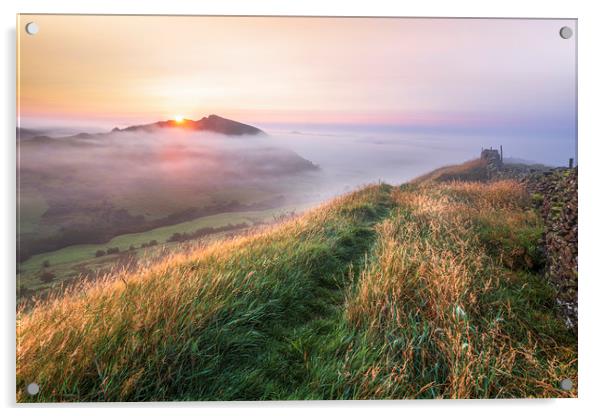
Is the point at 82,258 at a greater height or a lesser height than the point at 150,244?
lesser

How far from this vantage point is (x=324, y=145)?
14.3 feet

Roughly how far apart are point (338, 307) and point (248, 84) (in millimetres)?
2262

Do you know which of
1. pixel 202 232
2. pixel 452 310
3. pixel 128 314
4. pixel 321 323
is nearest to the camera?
pixel 128 314

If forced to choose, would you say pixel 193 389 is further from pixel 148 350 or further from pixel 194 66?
pixel 194 66

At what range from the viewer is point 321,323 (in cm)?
390

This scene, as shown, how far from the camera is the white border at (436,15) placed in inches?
153

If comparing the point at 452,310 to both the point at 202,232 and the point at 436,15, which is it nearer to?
the point at 202,232

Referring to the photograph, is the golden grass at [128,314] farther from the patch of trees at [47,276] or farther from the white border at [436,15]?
the white border at [436,15]

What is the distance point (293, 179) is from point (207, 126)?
96 centimetres

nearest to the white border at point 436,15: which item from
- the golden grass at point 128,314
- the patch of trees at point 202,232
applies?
the golden grass at point 128,314

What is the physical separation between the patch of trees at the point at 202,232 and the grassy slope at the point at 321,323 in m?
0.15

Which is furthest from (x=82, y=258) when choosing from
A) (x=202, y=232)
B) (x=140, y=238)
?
(x=202, y=232)
